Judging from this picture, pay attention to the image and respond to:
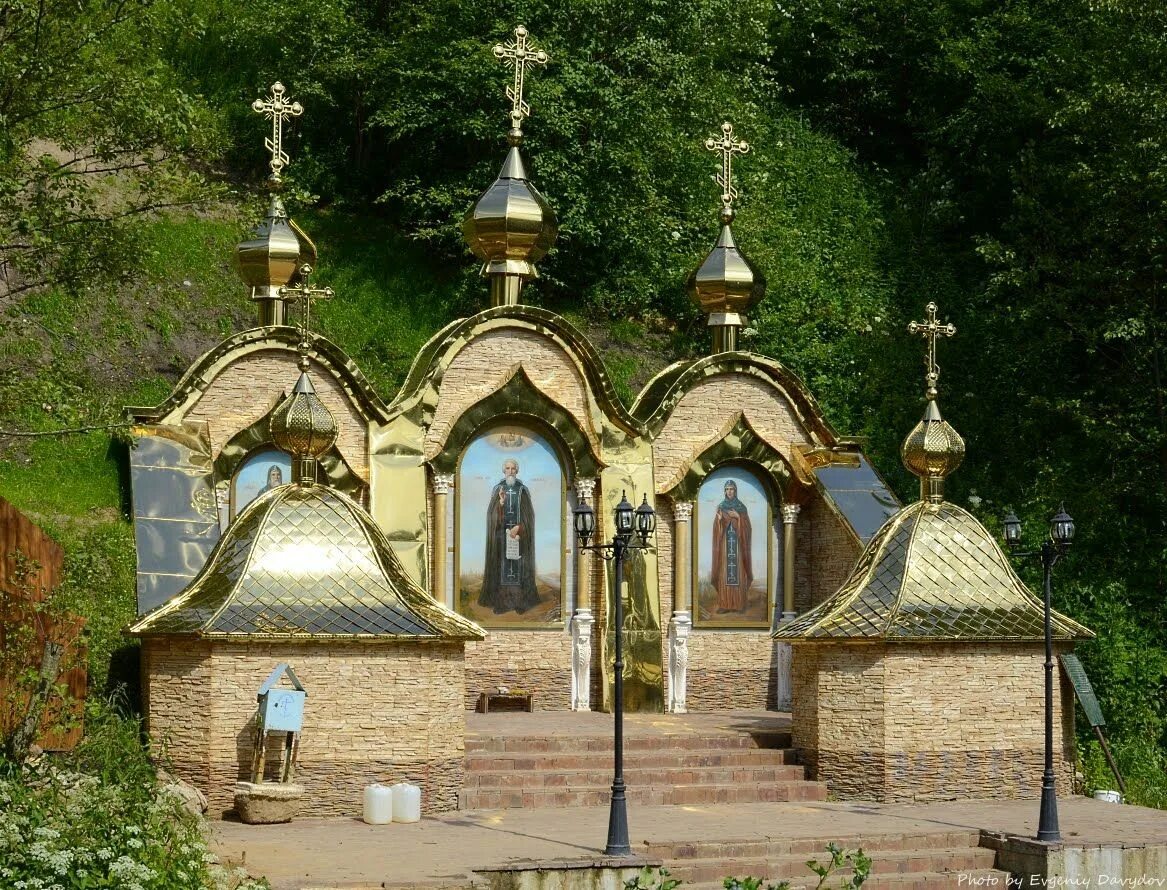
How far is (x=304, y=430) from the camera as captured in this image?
1539 centimetres

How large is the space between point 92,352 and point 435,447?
356 inches

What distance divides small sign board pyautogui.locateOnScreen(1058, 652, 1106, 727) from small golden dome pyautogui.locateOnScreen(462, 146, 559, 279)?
23.6 ft

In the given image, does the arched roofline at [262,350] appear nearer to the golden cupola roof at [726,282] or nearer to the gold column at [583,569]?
the gold column at [583,569]

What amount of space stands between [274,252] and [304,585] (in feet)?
20.4

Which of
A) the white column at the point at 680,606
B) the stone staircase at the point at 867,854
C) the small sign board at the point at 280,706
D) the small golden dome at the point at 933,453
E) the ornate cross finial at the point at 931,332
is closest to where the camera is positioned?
the stone staircase at the point at 867,854

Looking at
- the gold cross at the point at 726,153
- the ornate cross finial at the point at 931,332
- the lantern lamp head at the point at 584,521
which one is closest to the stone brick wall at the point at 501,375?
the gold cross at the point at 726,153

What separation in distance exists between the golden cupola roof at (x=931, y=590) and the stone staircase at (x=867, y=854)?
7.89 ft

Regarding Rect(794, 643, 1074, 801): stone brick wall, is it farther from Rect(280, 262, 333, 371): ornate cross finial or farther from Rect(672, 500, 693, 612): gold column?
Rect(280, 262, 333, 371): ornate cross finial

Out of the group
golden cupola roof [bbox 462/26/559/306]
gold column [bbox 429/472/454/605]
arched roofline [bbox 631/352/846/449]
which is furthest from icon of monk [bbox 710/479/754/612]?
golden cupola roof [bbox 462/26/559/306]

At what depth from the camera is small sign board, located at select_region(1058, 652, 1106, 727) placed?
16.3m

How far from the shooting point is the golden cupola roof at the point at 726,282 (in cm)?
2020

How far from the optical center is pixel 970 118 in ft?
103

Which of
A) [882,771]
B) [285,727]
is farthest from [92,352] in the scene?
[882,771]

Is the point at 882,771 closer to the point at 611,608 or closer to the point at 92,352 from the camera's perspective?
the point at 611,608
